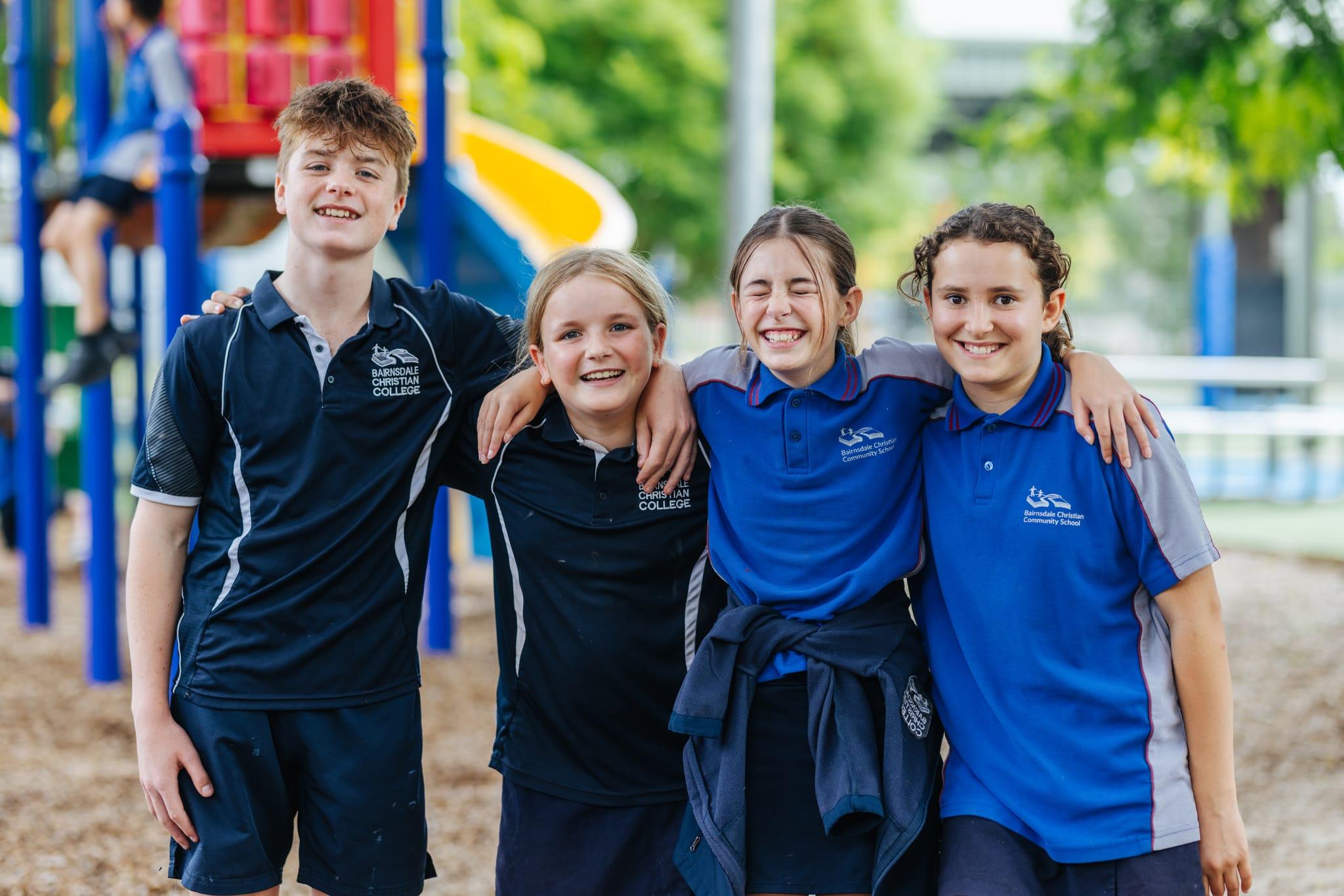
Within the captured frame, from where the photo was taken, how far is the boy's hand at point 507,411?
255cm

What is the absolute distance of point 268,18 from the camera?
622 cm

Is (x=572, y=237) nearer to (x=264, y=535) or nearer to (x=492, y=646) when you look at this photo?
(x=492, y=646)

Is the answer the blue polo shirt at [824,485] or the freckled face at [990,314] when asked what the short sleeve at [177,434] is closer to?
the blue polo shirt at [824,485]

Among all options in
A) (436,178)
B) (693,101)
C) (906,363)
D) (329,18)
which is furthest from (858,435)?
(693,101)

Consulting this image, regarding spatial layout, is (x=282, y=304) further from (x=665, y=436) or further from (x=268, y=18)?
(x=268, y=18)

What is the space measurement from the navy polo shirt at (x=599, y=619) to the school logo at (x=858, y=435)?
0.32m

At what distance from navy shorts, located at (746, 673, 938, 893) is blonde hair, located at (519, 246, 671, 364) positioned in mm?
787

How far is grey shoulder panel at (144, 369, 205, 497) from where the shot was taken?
2.43 metres

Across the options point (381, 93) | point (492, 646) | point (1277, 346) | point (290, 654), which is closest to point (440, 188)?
point (492, 646)

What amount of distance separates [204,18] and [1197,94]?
527 cm

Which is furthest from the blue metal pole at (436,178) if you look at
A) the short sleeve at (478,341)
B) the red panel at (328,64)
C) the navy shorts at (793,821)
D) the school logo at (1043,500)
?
the school logo at (1043,500)

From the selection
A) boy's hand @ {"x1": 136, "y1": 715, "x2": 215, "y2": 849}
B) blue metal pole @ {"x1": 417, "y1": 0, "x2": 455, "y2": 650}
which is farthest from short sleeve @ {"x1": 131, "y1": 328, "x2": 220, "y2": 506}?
blue metal pole @ {"x1": 417, "y1": 0, "x2": 455, "y2": 650}

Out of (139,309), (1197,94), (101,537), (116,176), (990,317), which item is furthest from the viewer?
(139,309)

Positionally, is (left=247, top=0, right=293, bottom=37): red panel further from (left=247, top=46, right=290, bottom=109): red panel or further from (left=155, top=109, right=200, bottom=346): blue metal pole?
(left=155, top=109, right=200, bottom=346): blue metal pole
